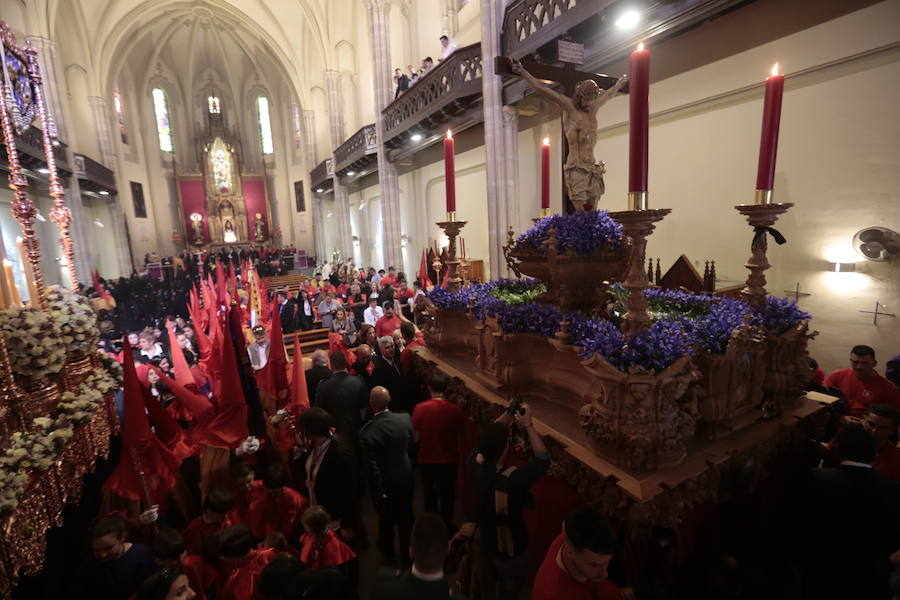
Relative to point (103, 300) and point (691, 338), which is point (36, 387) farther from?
point (103, 300)

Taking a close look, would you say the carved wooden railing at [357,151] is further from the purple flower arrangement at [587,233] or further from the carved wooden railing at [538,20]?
the purple flower arrangement at [587,233]

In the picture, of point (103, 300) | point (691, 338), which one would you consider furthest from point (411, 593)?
point (103, 300)

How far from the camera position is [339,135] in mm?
20062

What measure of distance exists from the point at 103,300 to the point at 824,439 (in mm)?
14006

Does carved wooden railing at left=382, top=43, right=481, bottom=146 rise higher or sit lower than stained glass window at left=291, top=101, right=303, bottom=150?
lower

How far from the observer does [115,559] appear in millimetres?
2127

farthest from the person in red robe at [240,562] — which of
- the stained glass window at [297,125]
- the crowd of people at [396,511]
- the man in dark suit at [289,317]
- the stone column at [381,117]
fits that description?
the stained glass window at [297,125]

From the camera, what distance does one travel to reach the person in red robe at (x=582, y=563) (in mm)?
1590

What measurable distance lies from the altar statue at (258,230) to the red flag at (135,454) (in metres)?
28.8

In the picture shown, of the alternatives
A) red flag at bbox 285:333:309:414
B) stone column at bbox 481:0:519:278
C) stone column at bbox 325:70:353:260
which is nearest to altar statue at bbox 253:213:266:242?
stone column at bbox 325:70:353:260

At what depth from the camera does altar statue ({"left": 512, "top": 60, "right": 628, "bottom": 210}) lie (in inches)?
105

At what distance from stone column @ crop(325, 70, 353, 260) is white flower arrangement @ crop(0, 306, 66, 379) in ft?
58.1

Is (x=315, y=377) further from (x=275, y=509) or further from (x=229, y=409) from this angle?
(x=275, y=509)

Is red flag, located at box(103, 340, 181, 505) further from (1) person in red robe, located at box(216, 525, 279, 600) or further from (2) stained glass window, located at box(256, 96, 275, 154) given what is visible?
(2) stained glass window, located at box(256, 96, 275, 154)
